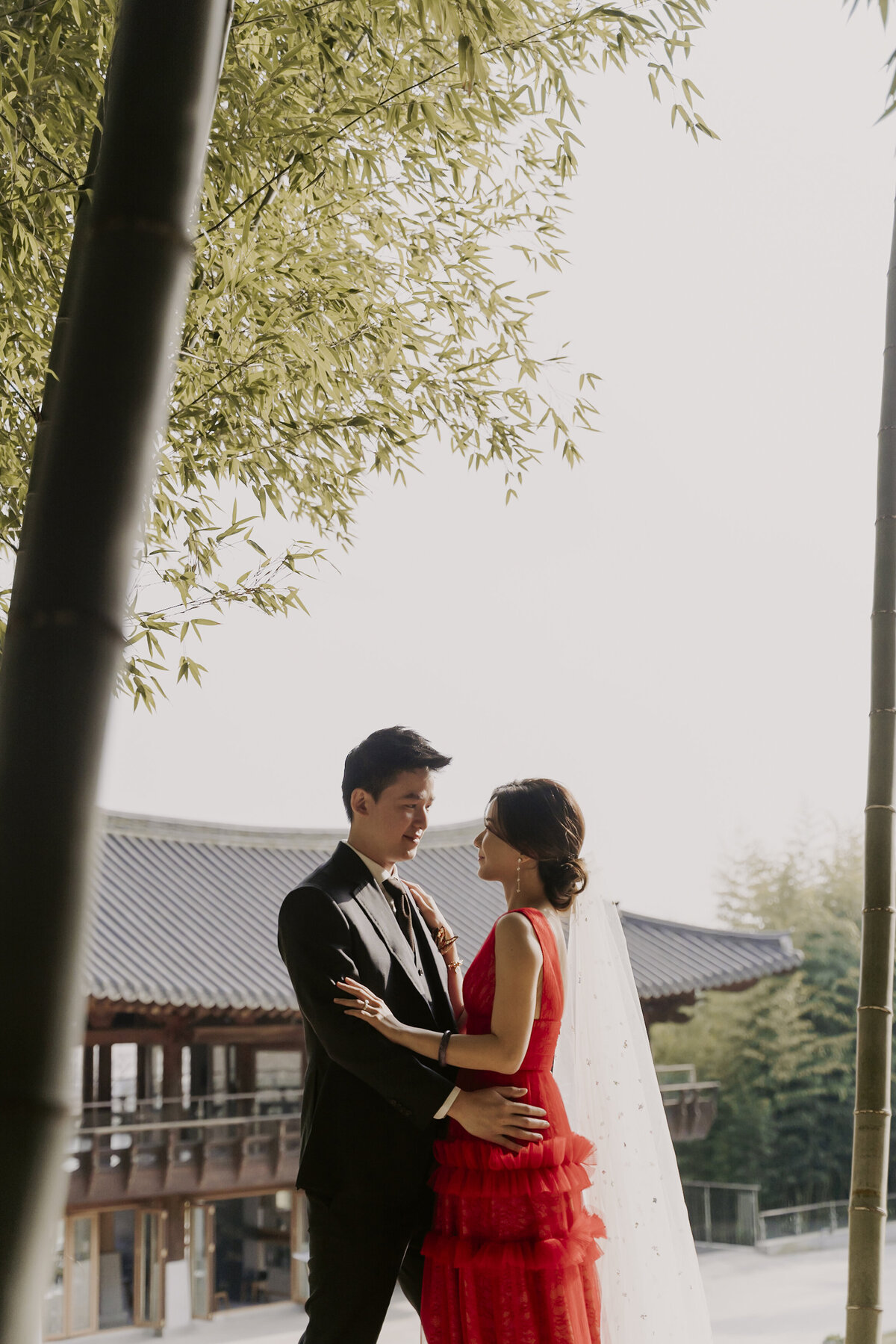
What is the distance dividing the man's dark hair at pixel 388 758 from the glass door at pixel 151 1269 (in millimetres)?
8363

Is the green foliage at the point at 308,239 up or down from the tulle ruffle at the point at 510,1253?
up

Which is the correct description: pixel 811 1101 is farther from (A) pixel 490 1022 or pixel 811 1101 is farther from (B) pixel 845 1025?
(A) pixel 490 1022

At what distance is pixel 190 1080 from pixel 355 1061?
29.6 feet

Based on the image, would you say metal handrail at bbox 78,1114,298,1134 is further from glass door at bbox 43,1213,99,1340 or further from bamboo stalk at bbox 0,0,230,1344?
bamboo stalk at bbox 0,0,230,1344

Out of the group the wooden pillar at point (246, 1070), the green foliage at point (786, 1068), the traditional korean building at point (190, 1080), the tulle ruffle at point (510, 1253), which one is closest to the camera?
the tulle ruffle at point (510, 1253)

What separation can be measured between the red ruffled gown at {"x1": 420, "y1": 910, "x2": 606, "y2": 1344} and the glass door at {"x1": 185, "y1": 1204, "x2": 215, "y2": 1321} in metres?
8.42

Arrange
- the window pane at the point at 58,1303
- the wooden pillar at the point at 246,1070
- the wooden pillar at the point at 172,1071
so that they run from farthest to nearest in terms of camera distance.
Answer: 1. the wooden pillar at the point at 246,1070
2. the wooden pillar at the point at 172,1071
3. the window pane at the point at 58,1303

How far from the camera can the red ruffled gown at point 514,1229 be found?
5.61ft

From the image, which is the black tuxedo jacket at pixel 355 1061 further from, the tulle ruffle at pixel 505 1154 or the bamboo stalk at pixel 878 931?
the bamboo stalk at pixel 878 931

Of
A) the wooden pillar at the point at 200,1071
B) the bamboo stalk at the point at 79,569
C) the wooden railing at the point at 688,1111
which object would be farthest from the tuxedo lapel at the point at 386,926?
the wooden railing at the point at 688,1111

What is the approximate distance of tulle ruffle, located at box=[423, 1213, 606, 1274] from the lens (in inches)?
67.3

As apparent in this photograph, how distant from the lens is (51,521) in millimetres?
554

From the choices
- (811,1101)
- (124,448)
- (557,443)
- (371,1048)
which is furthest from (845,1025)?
(124,448)

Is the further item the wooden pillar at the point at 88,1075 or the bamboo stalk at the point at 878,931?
the wooden pillar at the point at 88,1075
